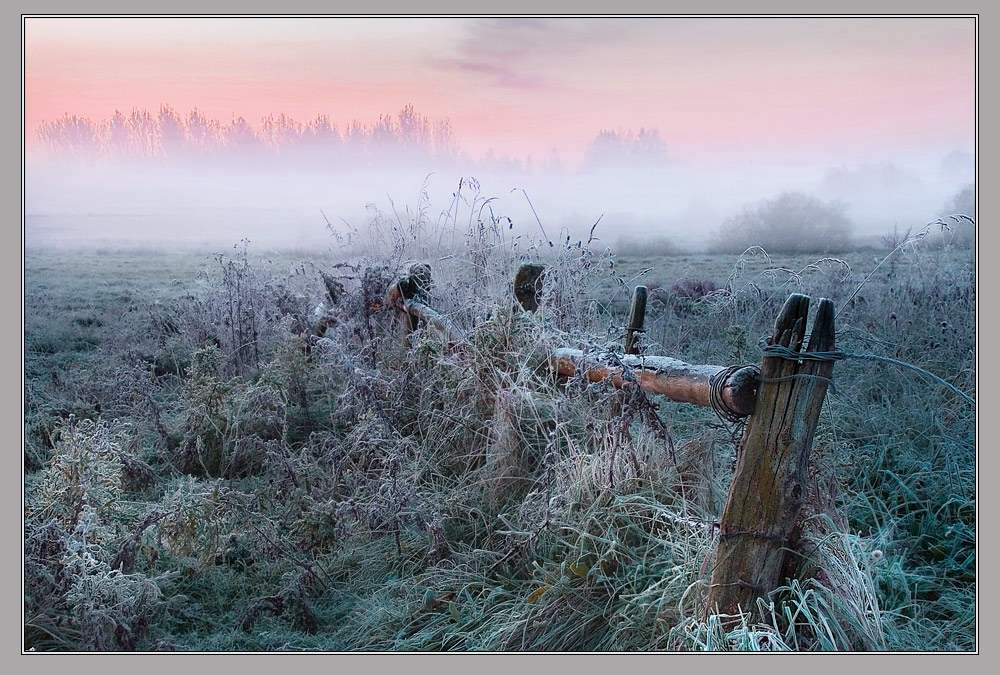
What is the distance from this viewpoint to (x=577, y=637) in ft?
9.26

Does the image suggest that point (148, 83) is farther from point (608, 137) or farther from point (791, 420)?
point (791, 420)

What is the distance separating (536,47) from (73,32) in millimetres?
2178

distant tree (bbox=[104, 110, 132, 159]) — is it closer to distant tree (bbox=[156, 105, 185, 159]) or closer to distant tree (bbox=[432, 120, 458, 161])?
distant tree (bbox=[156, 105, 185, 159])

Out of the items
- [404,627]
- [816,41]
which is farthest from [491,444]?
[816,41]

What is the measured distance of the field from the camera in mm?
2852

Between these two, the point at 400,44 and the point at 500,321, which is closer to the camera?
the point at 500,321

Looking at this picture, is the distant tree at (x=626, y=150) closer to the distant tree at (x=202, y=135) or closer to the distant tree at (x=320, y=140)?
the distant tree at (x=320, y=140)

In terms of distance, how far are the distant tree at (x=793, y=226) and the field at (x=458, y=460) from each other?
89 mm

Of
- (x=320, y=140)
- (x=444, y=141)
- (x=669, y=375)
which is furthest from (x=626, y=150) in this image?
(x=669, y=375)

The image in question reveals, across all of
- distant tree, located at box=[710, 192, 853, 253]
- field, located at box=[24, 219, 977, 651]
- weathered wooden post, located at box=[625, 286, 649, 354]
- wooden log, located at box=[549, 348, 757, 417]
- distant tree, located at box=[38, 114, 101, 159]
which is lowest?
field, located at box=[24, 219, 977, 651]

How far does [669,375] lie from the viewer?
8.93 ft

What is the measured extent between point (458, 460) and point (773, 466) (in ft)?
5.97

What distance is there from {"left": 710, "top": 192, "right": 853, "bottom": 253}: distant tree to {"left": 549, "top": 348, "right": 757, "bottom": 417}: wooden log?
158 centimetres

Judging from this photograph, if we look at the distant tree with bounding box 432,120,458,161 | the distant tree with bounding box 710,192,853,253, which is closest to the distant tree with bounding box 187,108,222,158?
the distant tree with bounding box 432,120,458,161
